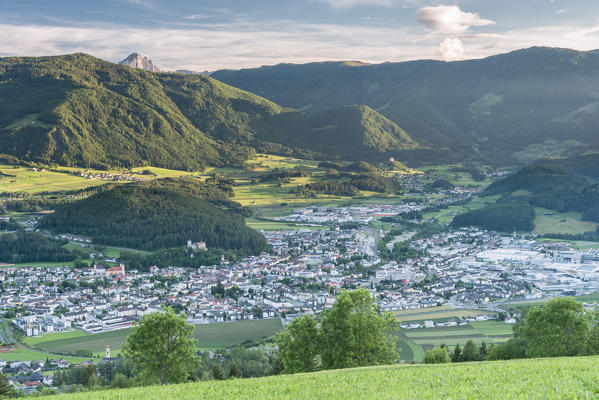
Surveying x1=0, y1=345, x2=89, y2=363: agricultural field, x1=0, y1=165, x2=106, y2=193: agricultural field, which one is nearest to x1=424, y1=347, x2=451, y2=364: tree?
x1=0, y1=345, x2=89, y2=363: agricultural field

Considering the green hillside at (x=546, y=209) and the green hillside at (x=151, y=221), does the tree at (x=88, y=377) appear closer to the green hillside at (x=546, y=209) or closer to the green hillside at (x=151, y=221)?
the green hillside at (x=151, y=221)

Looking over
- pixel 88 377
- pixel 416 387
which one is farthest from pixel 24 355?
pixel 416 387

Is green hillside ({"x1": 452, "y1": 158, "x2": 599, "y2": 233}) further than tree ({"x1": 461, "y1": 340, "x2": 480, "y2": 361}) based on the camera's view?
Yes

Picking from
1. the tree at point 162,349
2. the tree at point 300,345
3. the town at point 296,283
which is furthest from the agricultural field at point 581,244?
the tree at point 162,349

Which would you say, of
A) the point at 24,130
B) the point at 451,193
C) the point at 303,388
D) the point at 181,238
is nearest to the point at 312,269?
the point at 181,238

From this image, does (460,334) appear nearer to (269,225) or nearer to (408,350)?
(408,350)

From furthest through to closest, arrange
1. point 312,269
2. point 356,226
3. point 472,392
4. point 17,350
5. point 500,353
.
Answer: point 356,226 < point 312,269 < point 17,350 < point 500,353 < point 472,392

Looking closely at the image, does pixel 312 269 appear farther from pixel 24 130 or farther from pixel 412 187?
pixel 24 130

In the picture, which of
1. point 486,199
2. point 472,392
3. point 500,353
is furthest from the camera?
point 486,199

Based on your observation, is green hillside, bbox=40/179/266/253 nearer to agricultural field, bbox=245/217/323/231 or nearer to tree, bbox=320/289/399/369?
agricultural field, bbox=245/217/323/231
